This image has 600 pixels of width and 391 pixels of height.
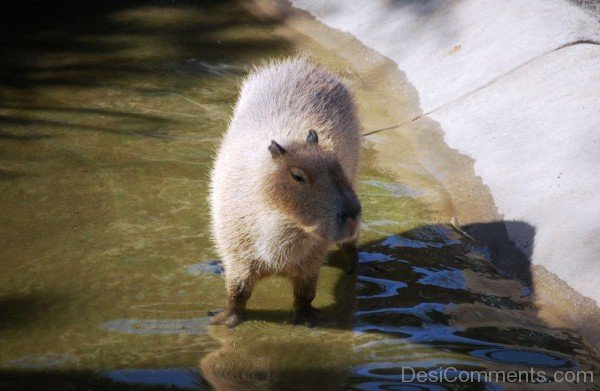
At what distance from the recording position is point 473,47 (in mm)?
5992

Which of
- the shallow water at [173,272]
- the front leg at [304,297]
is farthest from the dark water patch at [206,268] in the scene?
the front leg at [304,297]

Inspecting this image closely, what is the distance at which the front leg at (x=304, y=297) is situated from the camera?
366 cm

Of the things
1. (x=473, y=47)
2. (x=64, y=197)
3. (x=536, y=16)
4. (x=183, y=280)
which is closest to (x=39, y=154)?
(x=64, y=197)

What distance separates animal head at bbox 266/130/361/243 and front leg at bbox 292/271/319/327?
421 millimetres

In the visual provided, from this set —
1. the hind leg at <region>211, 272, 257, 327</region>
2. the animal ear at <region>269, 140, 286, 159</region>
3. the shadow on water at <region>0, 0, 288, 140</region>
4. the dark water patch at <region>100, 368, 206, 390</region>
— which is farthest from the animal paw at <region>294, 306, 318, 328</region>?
the shadow on water at <region>0, 0, 288, 140</region>

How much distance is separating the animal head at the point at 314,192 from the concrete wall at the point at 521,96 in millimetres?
1351

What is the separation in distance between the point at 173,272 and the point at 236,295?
45cm

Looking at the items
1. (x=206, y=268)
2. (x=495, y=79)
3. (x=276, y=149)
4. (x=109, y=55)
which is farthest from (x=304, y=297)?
(x=109, y=55)

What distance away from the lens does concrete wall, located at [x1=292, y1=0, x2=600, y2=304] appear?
4164 millimetres

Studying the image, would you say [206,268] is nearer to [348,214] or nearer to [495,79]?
[348,214]

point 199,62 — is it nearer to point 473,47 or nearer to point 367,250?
point 473,47

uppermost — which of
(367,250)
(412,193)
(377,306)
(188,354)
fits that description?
(412,193)

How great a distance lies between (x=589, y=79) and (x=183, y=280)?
9.25 ft

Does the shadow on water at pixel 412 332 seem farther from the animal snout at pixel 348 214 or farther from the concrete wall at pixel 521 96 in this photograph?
the animal snout at pixel 348 214
